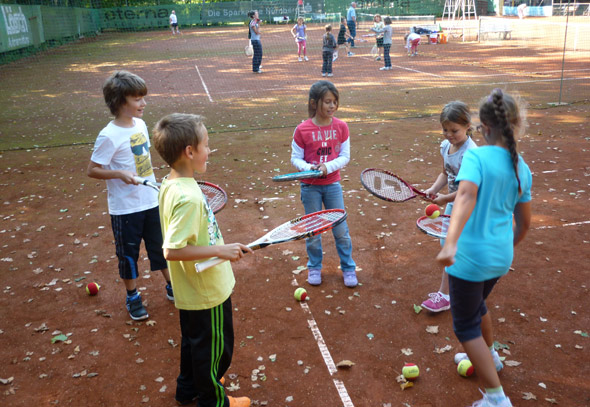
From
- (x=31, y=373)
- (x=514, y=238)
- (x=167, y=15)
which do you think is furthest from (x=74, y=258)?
(x=167, y=15)

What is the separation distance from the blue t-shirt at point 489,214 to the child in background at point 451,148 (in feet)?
2.35

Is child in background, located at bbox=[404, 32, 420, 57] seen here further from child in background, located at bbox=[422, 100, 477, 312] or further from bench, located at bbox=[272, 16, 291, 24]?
child in background, located at bbox=[422, 100, 477, 312]

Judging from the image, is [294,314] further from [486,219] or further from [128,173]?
[486,219]

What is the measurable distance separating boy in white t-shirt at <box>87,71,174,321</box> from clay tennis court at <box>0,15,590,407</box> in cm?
58

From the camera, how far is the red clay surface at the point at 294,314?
366 cm

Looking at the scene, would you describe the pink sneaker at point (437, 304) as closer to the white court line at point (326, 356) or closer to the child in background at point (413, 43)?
the white court line at point (326, 356)

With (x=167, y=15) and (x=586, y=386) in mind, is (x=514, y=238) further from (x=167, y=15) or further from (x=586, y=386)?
(x=167, y=15)

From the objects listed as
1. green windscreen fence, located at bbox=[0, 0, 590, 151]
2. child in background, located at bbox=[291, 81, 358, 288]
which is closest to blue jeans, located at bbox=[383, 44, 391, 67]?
green windscreen fence, located at bbox=[0, 0, 590, 151]

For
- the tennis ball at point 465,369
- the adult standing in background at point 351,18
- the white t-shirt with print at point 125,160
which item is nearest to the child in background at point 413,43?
Result: the adult standing in background at point 351,18

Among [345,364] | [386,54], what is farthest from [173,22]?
[345,364]

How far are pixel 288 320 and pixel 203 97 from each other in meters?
13.3

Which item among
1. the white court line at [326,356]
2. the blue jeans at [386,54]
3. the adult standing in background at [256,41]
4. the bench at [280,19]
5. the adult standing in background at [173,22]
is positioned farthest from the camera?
the bench at [280,19]

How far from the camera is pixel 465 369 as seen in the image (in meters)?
3.63

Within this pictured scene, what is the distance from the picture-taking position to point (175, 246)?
270 cm
